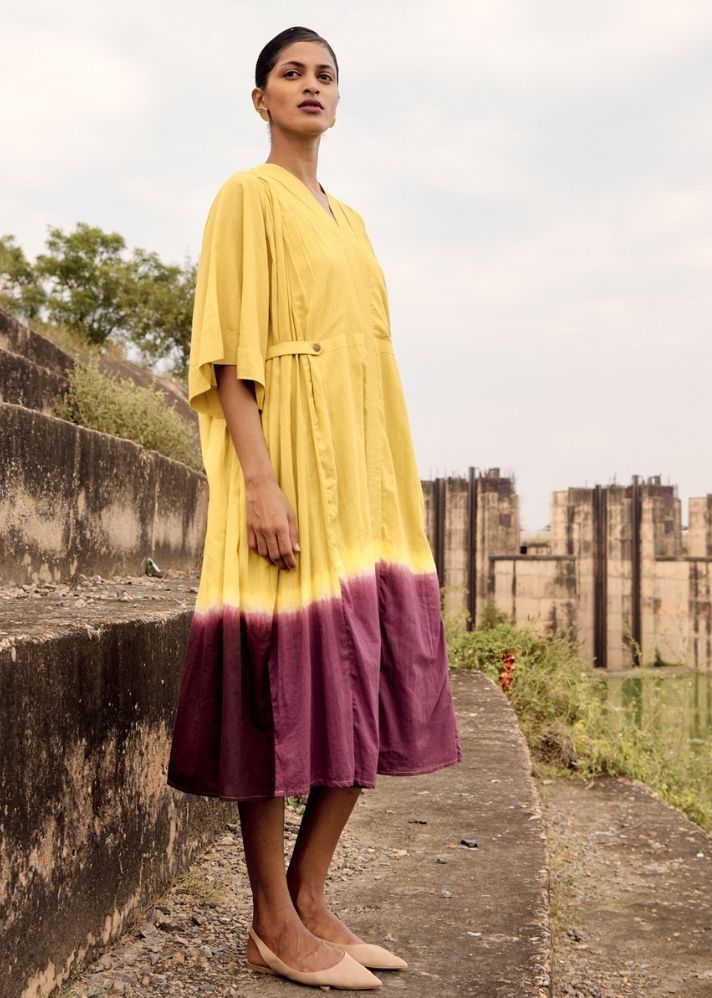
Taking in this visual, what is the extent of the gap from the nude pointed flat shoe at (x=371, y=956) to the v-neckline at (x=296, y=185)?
152cm

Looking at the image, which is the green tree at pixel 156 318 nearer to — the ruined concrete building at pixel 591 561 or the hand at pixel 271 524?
the ruined concrete building at pixel 591 561

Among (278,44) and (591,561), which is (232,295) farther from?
(591,561)

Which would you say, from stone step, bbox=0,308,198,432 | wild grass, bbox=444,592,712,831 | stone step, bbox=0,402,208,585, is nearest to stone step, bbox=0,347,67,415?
stone step, bbox=0,308,198,432

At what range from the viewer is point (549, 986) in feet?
7.29

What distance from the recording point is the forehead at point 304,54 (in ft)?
7.50

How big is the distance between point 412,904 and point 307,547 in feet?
3.94

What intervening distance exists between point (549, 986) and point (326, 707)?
771mm

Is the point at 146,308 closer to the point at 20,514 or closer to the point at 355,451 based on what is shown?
the point at 20,514

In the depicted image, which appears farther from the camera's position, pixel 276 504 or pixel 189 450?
pixel 189 450

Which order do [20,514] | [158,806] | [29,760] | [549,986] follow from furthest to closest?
[20,514], [158,806], [549,986], [29,760]

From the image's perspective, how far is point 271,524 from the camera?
2066 mm

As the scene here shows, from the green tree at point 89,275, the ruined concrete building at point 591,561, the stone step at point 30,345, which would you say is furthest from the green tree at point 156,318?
the stone step at point 30,345

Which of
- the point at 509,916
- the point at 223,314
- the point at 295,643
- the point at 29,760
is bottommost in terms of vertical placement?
the point at 509,916

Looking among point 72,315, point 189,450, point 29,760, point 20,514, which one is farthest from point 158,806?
point 72,315
